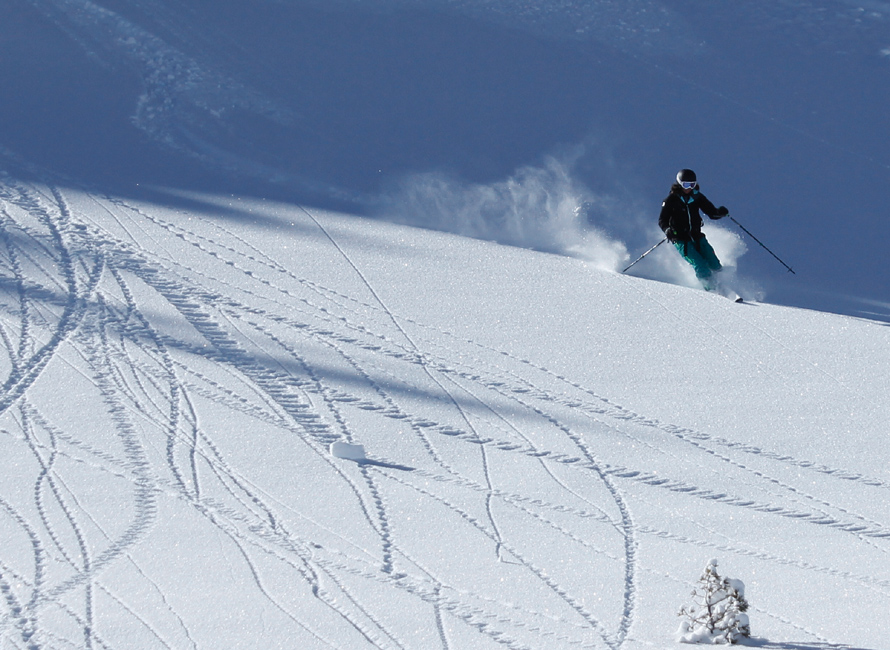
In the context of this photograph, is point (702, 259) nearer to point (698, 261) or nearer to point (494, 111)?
point (698, 261)

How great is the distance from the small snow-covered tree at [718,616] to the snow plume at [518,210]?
264 inches

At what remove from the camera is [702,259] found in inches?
430

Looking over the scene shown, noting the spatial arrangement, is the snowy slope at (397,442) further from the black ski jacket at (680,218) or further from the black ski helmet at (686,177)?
the black ski helmet at (686,177)

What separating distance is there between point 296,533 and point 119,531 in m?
1.02

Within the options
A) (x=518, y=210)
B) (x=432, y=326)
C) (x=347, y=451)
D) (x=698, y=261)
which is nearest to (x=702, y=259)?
(x=698, y=261)

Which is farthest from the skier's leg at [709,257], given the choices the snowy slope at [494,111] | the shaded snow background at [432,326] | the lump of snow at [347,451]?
the lump of snow at [347,451]

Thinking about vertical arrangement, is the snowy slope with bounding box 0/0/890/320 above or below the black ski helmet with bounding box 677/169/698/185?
above

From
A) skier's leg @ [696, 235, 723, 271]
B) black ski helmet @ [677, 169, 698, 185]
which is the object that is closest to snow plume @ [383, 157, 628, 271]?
skier's leg @ [696, 235, 723, 271]

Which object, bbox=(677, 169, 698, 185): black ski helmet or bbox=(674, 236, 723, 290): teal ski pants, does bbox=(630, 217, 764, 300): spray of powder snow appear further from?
bbox=(677, 169, 698, 185): black ski helmet

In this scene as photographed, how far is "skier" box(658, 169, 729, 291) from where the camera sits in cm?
1073

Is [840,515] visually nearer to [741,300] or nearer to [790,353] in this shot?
[790,353]

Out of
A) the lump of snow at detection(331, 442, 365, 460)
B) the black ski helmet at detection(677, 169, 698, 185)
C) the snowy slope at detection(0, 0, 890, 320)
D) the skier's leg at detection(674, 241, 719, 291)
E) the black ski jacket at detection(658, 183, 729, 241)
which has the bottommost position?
the lump of snow at detection(331, 442, 365, 460)

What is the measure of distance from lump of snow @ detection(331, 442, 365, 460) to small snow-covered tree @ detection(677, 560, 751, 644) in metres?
2.86

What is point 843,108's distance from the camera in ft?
51.0
